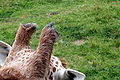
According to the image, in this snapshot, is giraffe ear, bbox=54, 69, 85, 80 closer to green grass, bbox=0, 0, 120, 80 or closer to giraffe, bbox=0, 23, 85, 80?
giraffe, bbox=0, 23, 85, 80

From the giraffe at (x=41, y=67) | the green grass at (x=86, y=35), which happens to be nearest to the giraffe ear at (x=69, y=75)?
the giraffe at (x=41, y=67)

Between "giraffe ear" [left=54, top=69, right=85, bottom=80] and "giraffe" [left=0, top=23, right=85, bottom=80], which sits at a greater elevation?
"giraffe" [left=0, top=23, right=85, bottom=80]

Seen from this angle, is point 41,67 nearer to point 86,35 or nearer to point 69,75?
point 69,75

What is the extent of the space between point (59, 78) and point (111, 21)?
663 cm

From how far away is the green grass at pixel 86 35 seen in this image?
6.11 metres

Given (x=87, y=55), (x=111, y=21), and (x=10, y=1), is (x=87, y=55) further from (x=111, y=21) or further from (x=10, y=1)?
(x=10, y=1)

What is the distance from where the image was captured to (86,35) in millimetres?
7941

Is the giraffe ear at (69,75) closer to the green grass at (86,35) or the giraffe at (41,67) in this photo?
the giraffe at (41,67)

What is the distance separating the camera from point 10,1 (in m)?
14.0

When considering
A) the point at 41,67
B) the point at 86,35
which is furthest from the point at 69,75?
the point at 86,35

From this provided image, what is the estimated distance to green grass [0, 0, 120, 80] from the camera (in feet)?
20.1

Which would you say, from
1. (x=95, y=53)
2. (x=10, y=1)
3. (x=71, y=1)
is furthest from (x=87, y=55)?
(x=10, y=1)

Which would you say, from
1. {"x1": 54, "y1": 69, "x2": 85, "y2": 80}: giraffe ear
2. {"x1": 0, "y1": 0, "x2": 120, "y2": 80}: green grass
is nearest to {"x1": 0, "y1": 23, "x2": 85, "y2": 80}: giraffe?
{"x1": 54, "y1": 69, "x2": 85, "y2": 80}: giraffe ear

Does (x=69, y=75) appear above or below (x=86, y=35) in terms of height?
above
